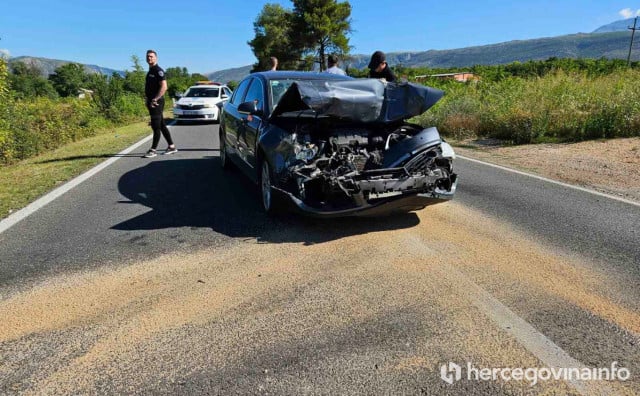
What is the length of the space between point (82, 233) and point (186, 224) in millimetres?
1065

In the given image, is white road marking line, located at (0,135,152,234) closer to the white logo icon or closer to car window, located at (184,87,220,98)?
the white logo icon

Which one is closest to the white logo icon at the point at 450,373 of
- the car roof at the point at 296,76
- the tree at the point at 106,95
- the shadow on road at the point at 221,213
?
the shadow on road at the point at 221,213

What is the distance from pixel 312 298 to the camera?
3246 millimetres

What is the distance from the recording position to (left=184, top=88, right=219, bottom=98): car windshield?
60.6ft

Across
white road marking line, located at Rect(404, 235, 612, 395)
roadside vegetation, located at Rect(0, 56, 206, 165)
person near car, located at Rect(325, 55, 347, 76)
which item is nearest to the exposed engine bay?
white road marking line, located at Rect(404, 235, 612, 395)

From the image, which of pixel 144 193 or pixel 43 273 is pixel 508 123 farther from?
pixel 43 273

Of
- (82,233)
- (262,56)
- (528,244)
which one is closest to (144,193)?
(82,233)

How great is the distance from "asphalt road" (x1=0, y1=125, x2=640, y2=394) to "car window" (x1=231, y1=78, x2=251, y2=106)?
85.3 inches

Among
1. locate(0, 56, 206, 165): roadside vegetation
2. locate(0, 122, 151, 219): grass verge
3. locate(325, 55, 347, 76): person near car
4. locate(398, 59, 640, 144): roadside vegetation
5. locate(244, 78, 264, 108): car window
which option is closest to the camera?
locate(244, 78, 264, 108): car window

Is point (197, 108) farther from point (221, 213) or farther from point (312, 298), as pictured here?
point (312, 298)

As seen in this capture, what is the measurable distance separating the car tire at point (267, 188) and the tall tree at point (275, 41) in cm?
5003

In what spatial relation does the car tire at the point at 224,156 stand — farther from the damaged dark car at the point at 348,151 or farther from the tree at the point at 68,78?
the tree at the point at 68,78

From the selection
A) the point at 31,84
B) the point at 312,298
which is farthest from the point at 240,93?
the point at 31,84

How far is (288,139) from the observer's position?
459 cm
